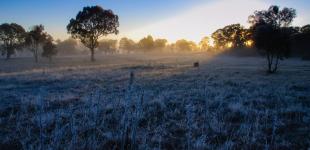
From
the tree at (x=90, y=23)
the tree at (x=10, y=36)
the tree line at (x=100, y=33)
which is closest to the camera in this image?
the tree line at (x=100, y=33)

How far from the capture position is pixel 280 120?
6207 millimetres

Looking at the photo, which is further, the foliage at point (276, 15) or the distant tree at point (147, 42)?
the distant tree at point (147, 42)

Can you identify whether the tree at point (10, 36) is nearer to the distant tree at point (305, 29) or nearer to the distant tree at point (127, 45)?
the distant tree at point (127, 45)

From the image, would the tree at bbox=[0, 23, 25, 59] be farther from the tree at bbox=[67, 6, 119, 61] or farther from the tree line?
the tree at bbox=[67, 6, 119, 61]

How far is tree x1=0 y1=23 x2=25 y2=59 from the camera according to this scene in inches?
2430

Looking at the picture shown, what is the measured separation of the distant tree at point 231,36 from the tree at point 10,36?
75.3 m

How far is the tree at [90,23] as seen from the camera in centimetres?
5084

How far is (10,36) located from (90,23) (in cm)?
2981

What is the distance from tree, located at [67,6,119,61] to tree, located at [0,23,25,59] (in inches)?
931

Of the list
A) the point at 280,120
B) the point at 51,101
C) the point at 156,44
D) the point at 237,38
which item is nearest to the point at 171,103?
the point at 280,120

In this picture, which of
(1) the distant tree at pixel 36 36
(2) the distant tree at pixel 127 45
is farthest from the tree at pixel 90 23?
(2) the distant tree at pixel 127 45

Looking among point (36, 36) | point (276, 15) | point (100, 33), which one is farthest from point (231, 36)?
point (36, 36)

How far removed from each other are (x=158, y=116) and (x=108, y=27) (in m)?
49.9

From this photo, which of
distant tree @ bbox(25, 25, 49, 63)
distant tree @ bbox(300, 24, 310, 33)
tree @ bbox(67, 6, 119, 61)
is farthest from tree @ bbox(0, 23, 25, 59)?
distant tree @ bbox(300, 24, 310, 33)
